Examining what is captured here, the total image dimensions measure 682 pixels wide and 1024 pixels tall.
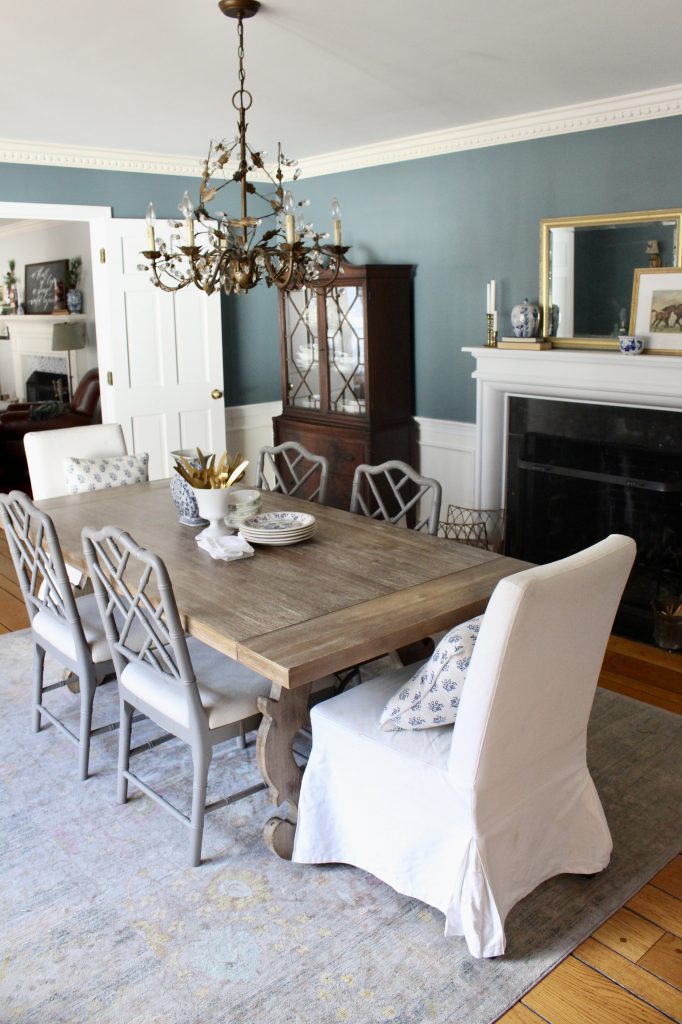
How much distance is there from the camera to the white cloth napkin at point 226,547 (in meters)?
2.83

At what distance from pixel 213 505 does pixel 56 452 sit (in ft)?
4.41

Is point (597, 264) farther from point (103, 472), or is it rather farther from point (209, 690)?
point (209, 690)

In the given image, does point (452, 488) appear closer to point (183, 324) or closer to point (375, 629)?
point (183, 324)

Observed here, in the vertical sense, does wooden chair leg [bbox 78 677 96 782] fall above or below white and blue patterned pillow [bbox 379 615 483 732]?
below

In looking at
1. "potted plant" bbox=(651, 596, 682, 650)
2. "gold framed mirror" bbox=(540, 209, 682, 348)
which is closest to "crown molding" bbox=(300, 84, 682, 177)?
"gold framed mirror" bbox=(540, 209, 682, 348)

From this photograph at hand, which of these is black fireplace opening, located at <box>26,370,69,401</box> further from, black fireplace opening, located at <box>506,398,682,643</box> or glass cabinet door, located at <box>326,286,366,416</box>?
black fireplace opening, located at <box>506,398,682,643</box>

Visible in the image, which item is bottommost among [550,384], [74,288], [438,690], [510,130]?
[438,690]

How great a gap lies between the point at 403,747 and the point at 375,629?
304 mm

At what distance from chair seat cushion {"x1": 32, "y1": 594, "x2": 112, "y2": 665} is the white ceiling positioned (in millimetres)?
1945

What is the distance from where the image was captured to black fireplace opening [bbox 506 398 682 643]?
156 inches

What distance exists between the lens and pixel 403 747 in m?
2.16

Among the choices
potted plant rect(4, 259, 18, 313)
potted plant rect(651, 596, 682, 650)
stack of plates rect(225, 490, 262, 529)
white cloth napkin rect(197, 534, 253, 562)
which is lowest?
potted plant rect(651, 596, 682, 650)

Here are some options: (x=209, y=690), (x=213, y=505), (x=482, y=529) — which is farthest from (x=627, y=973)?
(x=482, y=529)

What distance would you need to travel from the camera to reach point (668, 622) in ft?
12.6
